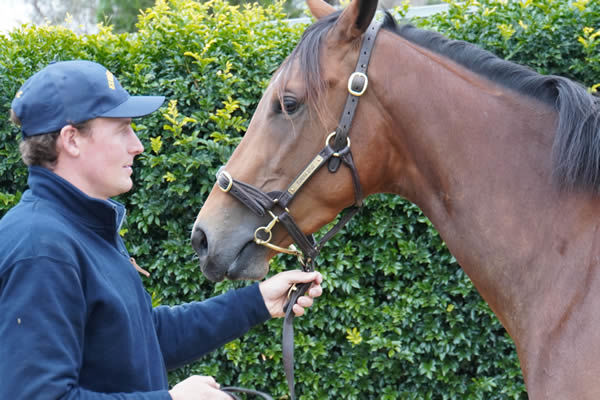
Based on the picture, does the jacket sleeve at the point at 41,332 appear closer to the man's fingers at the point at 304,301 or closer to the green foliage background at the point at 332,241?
the man's fingers at the point at 304,301

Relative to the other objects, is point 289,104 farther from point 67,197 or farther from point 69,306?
point 69,306

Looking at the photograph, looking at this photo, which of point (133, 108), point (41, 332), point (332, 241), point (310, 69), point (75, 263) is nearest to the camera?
point (41, 332)

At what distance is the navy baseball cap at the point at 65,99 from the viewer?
1.57 metres

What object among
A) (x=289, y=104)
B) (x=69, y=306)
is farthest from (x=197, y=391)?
(x=289, y=104)

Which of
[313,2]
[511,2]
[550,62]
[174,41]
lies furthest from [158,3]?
[550,62]

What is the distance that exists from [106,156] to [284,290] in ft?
2.88

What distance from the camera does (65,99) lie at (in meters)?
1.58

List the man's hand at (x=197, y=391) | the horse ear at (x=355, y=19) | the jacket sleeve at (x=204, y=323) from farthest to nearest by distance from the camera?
1. the jacket sleeve at (x=204, y=323)
2. the horse ear at (x=355, y=19)
3. the man's hand at (x=197, y=391)

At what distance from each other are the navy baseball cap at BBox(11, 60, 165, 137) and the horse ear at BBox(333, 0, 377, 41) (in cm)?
79

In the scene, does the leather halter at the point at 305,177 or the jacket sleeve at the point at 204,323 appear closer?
the leather halter at the point at 305,177

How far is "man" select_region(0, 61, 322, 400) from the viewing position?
132cm

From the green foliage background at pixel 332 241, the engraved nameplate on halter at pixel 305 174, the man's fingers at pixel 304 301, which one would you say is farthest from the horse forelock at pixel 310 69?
the green foliage background at pixel 332 241

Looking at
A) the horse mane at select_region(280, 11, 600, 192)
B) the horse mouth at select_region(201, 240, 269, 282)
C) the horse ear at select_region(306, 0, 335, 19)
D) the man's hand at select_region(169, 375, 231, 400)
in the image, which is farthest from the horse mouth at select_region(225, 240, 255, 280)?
the horse ear at select_region(306, 0, 335, 19)

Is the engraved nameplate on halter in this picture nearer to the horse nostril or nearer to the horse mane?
the horse mane
